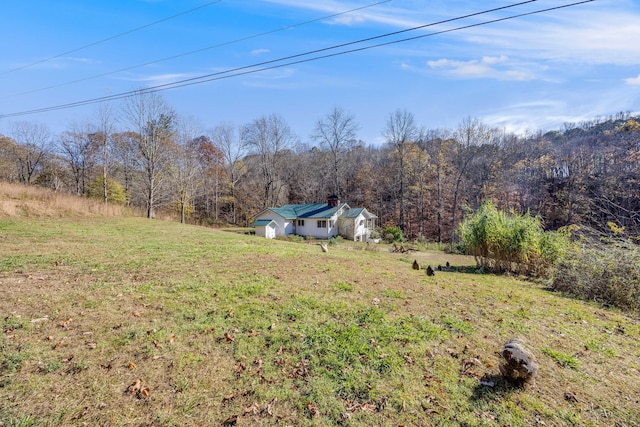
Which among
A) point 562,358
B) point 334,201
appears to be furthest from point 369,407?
point 334,201

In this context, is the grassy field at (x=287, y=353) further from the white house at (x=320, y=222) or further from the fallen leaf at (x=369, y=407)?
the white house at (x=320, y=222)

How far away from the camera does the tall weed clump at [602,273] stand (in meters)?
6.47

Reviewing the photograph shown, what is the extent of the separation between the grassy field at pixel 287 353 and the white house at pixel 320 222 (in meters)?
20.6

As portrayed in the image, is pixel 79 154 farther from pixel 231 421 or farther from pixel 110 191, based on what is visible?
pixel 231 421

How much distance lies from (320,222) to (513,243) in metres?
18.7

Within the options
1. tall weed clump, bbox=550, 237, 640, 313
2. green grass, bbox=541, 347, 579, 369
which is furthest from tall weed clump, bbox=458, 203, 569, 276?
green grass, bbox=541, 347, 579, 369

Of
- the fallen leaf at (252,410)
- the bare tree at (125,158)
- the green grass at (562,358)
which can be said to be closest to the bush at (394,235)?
the green grass at (562,358)

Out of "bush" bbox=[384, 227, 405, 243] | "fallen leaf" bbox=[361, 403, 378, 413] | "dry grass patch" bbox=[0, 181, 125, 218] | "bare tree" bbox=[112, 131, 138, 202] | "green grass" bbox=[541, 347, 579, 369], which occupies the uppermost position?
"bare tree" bbox=[112, 131, 138, 202]

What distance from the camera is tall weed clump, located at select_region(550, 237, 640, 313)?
6.47 m

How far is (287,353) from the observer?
11.9 ft

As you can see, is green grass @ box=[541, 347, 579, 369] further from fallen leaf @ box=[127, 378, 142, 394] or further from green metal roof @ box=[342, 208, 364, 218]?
green metal roof @ box=[342, 208, 364, 218]

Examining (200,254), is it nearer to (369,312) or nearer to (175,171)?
(369,312)

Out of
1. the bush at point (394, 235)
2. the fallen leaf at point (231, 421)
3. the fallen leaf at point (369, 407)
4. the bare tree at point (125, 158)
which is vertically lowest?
the bush at point (394, 235)

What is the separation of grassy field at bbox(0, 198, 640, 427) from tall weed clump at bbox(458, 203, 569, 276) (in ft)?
13.9
